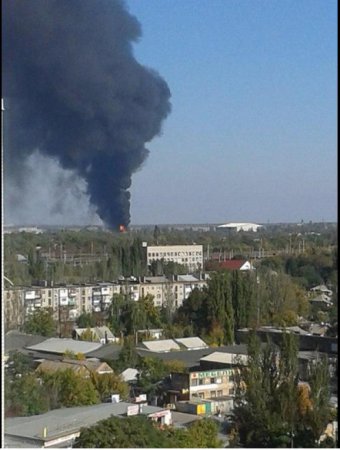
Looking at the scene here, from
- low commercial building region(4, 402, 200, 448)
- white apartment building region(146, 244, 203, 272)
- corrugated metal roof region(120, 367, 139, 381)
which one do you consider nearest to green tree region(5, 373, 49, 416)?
low commercial building region(4, 402, 200, 448)

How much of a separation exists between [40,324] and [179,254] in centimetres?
454

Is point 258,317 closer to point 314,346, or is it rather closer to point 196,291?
point 196,291

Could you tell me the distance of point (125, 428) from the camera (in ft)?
9.32

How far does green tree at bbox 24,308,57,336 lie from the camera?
6.90m

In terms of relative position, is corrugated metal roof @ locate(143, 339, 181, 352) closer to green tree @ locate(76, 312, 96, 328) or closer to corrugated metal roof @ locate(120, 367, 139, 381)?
corrugated metal roof @ locate(120, 367, 139, 381)

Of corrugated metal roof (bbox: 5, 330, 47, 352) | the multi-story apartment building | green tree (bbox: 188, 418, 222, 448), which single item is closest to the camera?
green tree (bbox: 188, 418, 222, 448)

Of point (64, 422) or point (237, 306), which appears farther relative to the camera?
point (237, 306)

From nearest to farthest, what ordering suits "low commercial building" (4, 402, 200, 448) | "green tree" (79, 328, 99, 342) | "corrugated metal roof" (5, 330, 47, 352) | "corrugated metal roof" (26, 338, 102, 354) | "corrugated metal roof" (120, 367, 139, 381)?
"low commercial building" (4, 402, 200, 448), "corrugated metal roof" (120, 367, 139, 381), "corrugated metal roof" (26, 338, 102, 354), "corrugated metal roof" (5, 330, 47, 352), "green tree" (79, 328, 99, 342)

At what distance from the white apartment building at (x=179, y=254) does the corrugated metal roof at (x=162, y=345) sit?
3661mm

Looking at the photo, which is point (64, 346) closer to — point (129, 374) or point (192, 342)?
point (129, 374)

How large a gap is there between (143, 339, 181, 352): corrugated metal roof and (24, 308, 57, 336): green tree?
115cm

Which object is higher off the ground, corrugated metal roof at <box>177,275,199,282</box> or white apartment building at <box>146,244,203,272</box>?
white apartment building at <box>146,244,203,272</box>

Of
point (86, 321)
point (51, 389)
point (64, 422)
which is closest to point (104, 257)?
point (86, 321)

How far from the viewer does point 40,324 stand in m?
7.00
